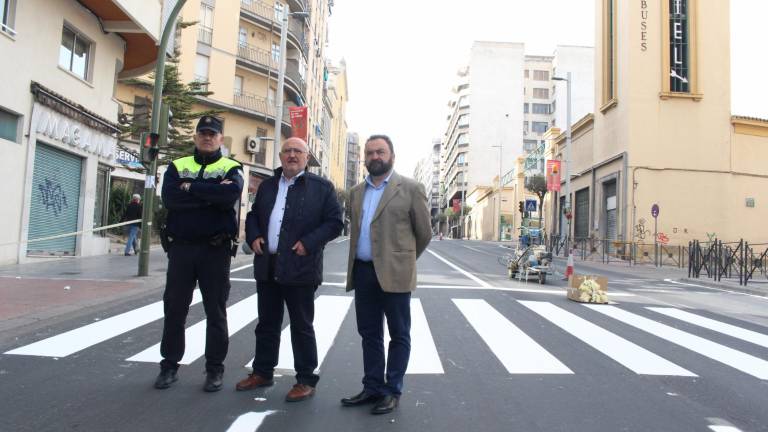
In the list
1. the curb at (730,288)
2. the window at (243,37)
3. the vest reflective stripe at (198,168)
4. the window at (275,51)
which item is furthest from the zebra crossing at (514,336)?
the window at (275,51)

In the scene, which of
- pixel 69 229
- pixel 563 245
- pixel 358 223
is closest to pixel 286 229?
pixel 358 223

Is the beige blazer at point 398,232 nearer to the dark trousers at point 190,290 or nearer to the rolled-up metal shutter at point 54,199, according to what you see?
the dark trousers at point 190,290

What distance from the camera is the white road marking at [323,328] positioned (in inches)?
183

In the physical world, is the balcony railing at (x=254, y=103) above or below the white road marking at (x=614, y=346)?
above

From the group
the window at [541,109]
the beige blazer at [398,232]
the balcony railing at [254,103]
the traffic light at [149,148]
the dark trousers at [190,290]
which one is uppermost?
the window at [541,109]

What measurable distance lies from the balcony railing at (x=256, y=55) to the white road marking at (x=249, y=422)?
3069 centimetres

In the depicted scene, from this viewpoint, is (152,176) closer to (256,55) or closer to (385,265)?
(385,265)

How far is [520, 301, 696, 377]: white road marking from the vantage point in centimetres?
479

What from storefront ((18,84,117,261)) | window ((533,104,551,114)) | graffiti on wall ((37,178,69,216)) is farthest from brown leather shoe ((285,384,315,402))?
window ((533,104,551,114))

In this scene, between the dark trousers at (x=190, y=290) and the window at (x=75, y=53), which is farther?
the window at (x=75, y=53)

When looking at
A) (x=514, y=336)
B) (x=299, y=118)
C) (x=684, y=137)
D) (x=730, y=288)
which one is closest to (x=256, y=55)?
(x=299, y=118)

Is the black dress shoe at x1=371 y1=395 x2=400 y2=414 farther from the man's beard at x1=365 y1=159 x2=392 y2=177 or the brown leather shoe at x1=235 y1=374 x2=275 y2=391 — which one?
the man's beard at x1=365 y1=159 x2=392 y2=177

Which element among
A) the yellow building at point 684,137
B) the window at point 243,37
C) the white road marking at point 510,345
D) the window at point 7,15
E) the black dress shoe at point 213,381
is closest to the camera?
the black dress shoe at point 213,381

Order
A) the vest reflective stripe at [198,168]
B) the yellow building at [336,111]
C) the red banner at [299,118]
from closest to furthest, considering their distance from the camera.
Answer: the vest reflective stripe at [198,168]
the red banner at [299,118]
the yellow building at [336,111]
